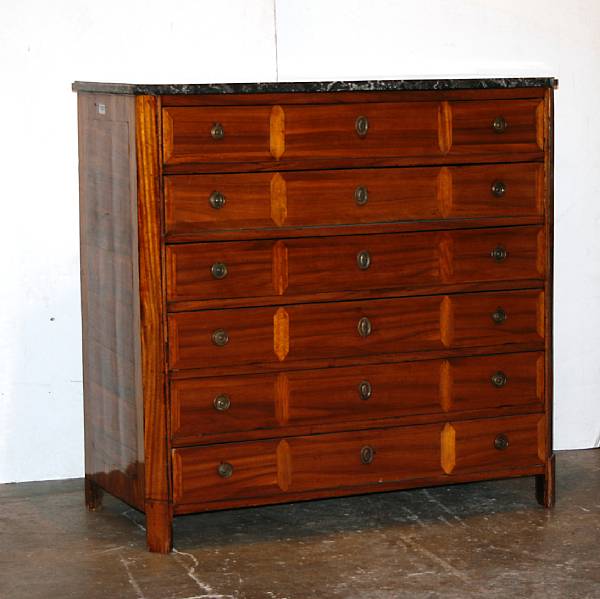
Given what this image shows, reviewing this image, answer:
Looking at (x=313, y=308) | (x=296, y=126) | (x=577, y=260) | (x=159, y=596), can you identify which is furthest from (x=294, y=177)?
(x=577, y=260)

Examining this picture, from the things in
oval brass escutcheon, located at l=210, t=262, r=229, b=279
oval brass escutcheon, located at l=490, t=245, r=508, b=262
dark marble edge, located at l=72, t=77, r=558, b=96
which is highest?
dark marble edge, located at l=72, t=77, r=558, b=96

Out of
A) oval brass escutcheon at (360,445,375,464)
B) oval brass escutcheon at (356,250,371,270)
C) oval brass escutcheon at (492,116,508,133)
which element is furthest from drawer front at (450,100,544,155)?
oval brass escutcheon at (360,445,375,464)

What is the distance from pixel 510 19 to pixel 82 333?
5.60ft

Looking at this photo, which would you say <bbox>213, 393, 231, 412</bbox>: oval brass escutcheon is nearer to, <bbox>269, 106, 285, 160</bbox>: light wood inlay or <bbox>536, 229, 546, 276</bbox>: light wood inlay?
<bbox>269, 106, 285, 160</bbox>: light wood inlay

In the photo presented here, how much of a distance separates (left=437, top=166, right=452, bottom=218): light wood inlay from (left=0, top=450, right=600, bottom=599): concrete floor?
86cm

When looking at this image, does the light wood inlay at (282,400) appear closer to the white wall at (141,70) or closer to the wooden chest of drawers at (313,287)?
the wooden chest of drawers at (313,287)

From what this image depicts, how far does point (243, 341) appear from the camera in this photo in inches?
137

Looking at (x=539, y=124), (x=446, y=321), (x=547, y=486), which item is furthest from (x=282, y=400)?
(x=539, y=124)

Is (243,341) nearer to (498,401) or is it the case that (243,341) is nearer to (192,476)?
(192,476)

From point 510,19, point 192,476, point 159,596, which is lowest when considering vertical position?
point 159,596

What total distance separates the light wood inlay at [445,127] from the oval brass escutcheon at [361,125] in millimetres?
210

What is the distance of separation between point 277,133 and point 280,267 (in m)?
0.34

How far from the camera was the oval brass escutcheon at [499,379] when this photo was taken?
3715 millimetres

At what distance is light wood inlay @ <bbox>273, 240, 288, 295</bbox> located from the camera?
346 centimetres
